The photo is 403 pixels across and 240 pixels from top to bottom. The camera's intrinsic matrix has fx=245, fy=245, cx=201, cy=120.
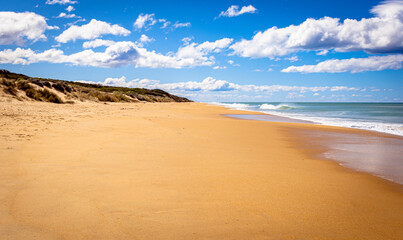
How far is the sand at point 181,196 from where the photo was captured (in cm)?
236

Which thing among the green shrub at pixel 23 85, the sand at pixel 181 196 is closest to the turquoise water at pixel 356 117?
the sand at pixel 181 196

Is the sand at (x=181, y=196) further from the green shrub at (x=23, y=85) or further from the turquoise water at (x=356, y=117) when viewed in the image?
the green shrub at (x=23, y=85)

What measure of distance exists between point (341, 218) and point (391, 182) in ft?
7.11

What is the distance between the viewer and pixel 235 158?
211 inches

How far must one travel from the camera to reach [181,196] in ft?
10.3

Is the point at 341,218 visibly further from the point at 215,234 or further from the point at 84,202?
the point at 84,202

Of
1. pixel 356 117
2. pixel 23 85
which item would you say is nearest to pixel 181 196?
pixel 23 85

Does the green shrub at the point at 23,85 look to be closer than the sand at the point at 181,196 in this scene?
No

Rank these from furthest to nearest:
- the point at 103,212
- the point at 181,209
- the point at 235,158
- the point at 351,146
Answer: the point at 351,146 → the point at 235,158 → the point at 181,209 → the point at 103,212

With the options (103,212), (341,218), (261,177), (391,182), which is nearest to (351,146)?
(391,182)

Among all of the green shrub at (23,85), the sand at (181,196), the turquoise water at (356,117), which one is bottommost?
the sand at (181,196)

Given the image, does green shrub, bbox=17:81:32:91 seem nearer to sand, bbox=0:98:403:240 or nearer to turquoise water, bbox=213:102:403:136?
sand, bbox=0:98:403:240

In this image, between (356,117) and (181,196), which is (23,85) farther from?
(356,117)

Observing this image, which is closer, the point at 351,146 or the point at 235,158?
the point at 235,158
